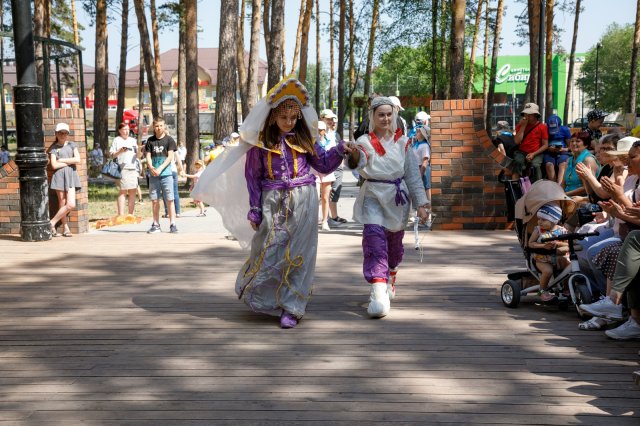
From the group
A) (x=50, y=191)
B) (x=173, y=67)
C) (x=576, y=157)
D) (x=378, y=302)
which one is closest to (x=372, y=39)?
(x=50, y=191)

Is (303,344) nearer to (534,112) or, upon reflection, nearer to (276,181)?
(276,181)

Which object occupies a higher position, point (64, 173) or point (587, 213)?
point (587, 213)

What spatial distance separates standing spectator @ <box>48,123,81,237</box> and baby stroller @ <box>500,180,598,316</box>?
22.7ft

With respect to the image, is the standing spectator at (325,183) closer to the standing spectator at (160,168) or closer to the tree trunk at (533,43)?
the standing spectator at (160,168)

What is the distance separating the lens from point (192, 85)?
2398 centimetres

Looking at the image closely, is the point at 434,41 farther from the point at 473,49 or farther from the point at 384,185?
the point at 384,185

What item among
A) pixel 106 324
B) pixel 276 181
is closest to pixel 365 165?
pixel 276 181

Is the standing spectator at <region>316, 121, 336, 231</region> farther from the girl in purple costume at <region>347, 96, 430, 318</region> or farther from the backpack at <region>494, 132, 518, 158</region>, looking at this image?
the girl in purple costume at <region>347, 96, 430, 318</region>

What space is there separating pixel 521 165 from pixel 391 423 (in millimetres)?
8712

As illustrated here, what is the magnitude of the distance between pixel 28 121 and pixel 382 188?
5.98 m

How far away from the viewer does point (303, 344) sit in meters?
6.26

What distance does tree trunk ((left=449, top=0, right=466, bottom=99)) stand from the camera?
57.7ft

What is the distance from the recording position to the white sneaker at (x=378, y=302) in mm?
7012

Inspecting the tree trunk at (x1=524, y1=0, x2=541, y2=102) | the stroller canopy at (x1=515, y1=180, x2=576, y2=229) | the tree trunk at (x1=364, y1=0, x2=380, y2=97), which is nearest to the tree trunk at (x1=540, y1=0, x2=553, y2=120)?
the tree trunk at (x1=524, y1=0, x2=541, y2=102)
